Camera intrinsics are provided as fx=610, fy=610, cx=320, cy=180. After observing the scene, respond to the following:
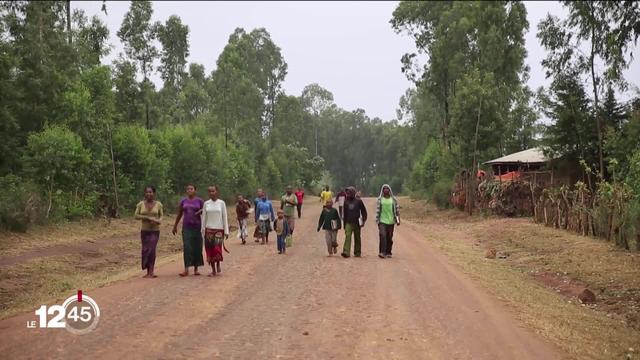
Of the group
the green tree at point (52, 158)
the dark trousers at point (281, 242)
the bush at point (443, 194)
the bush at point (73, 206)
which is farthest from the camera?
the bush at point (443, 194)

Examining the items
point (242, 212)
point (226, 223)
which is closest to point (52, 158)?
point (242, 212)

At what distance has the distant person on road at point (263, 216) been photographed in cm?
1883

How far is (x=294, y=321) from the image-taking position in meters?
8.16

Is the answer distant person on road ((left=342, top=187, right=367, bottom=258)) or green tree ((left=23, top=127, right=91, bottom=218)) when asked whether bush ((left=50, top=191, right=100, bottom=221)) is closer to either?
green tree ((left=23, top=127, right=91, bottom=218))

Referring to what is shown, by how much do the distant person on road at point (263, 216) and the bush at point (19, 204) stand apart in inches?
304

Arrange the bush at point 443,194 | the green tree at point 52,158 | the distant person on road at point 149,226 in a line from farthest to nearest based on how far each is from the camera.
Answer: the bush at point 443,194, the green tree at point 52,158, the distant person on road at point 149,226

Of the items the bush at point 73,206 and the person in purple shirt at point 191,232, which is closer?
the person in purple shirt at point 191,232

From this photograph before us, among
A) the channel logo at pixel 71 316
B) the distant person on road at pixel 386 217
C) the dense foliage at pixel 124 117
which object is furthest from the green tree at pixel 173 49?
the channel logo at pixel 71 316

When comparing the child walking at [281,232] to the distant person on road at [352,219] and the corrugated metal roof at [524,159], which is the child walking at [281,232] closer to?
the distant person on road at [352,219]

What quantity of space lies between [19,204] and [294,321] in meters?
15.2

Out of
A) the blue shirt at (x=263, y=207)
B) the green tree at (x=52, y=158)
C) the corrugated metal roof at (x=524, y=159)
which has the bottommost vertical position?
the blue shirt at (x=263, y=207)

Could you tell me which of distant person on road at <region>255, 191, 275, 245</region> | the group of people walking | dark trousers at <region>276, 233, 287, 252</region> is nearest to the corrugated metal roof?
the group of people walking

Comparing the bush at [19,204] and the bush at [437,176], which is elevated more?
the bush at [437,176]

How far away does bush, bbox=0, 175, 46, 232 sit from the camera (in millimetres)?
19281
